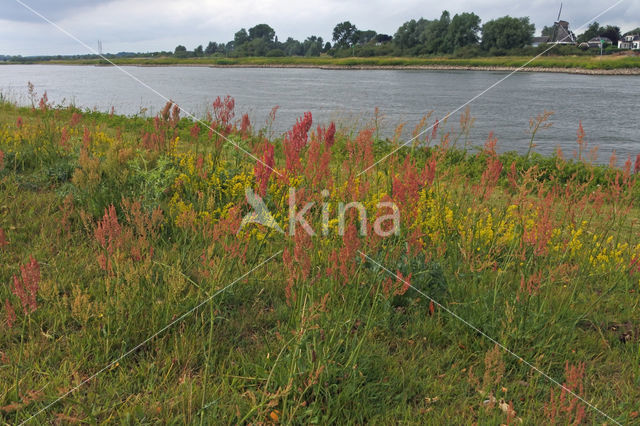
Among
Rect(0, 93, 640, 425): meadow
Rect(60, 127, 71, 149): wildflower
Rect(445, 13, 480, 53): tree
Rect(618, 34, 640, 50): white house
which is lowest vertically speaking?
Rect(0, 93, 640, 425): meadow

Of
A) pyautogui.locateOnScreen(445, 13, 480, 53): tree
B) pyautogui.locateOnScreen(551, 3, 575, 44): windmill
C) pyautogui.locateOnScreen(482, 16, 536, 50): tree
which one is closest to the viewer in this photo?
pyautogui.locateOnScreen(551, 3, 575, 44): windmill

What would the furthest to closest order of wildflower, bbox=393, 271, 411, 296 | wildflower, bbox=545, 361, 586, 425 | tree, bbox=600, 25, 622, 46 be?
tree, bbox=600, 25, 622, 46, wildflower, bbox=393, 271, 411, 296, wildflower, bbox=545, 361, 586, 425

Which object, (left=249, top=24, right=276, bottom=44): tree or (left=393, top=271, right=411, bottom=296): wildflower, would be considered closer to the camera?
(left=393, top=271, right=411, bottom=296): wildflower

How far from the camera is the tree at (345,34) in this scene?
18.1ft

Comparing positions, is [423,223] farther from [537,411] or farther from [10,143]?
[10,143]

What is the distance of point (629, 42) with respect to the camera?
401cm

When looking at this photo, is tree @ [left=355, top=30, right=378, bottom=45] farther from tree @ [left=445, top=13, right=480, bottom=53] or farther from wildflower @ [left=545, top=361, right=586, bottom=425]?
wildflower @ [left=545, top=361, right=586, bottom=425]

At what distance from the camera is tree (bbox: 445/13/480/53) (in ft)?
16.3

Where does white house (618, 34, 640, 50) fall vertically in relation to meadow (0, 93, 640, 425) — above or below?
above

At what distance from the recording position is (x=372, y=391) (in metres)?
2.57

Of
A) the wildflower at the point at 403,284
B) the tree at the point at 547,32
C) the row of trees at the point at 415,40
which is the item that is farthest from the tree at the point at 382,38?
the wildflower at the point at 403,284

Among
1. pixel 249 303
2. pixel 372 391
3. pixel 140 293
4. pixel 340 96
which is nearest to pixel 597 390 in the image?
pixel 372 391

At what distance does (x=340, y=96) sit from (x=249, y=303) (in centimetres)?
2401

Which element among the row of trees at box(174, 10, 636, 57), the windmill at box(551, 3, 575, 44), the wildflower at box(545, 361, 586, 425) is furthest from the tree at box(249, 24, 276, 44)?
the wildflower at box(545, 361, 586, 425)
